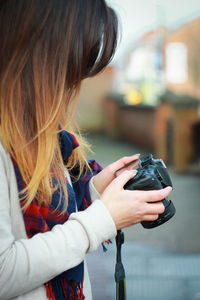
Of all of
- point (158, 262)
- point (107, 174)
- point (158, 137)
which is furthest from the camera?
point (158, 137)

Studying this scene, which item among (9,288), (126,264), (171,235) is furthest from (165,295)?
(9,288)

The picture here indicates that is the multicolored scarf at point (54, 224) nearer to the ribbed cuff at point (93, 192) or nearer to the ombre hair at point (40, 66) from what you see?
the ombre hair at point (40, 66)

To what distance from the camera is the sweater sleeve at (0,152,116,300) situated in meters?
0.90

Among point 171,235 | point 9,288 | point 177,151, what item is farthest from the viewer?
point 177,151

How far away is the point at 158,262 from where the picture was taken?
2986mm

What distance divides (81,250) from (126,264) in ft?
6.88

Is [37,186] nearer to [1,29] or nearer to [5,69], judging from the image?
[5,69]

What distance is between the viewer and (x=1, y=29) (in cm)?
100

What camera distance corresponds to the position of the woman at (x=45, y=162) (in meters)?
0.93

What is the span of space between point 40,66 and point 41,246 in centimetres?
46

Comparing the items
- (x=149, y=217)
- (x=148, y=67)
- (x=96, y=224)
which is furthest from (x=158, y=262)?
(x=148, y=67)

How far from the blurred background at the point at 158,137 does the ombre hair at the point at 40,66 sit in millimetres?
345

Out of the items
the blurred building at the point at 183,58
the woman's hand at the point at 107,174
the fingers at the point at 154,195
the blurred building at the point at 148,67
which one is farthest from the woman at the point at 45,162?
the blurred building at the point at 183,58

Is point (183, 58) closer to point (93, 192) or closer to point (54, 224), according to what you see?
point (93, 192)
